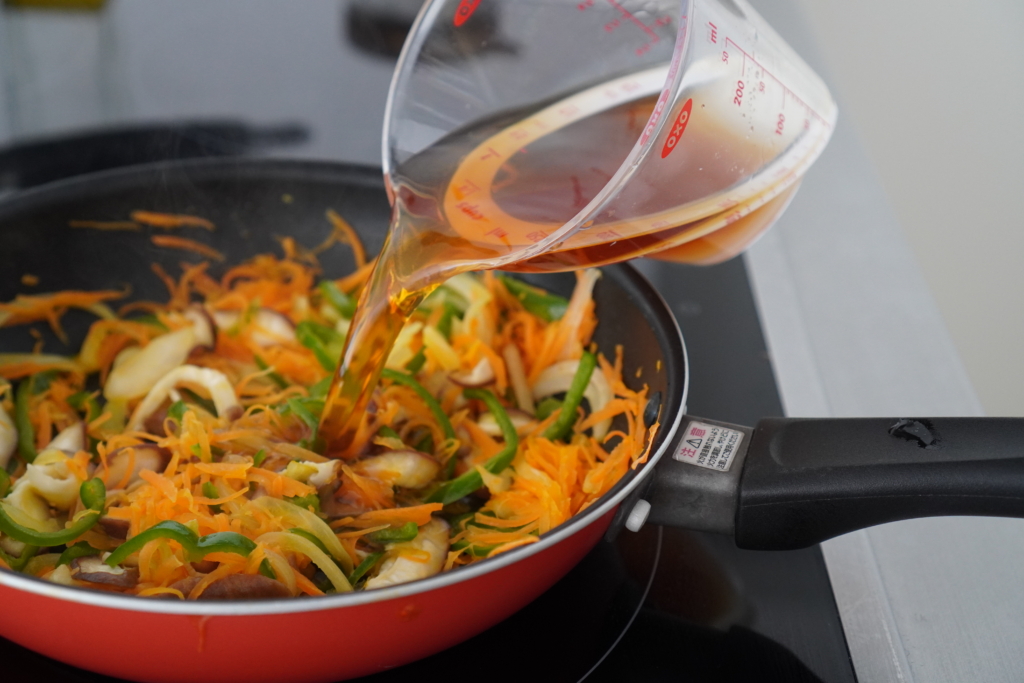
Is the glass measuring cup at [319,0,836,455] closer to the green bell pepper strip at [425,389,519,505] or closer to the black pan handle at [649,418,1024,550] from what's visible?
the green bell pepper strip at [425,389,519,505]

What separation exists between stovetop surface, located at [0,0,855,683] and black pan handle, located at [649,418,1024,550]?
12 centimetres

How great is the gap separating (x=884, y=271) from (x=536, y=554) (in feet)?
3.43

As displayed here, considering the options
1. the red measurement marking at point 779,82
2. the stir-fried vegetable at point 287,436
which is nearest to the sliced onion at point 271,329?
the stir-fried vegetable at point 287,436

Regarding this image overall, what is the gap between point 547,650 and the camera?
939mm

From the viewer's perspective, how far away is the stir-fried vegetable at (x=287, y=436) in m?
0.92

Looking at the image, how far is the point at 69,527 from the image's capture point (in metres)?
0.94

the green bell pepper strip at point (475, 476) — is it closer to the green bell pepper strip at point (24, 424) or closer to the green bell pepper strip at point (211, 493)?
the green bell pepper strip at point (211, 493)

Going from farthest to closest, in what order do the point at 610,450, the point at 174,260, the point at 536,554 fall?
the point at 174,260 < the point at 610,450 < the point at 536,554

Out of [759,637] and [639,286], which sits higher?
[639,286]

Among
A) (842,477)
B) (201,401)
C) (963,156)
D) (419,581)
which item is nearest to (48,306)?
(201,401)

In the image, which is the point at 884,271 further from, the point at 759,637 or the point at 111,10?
the point at 111,10

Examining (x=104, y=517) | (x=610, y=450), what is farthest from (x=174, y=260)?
(x=610, y=450)

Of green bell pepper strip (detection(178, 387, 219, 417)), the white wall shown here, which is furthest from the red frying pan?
the white wall

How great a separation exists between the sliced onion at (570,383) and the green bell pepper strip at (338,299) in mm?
330
